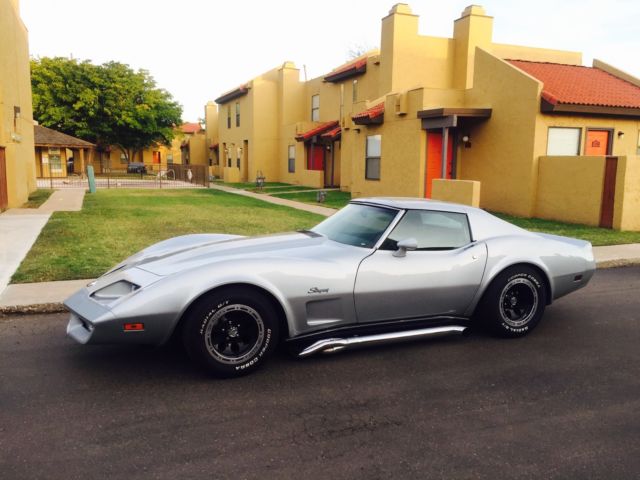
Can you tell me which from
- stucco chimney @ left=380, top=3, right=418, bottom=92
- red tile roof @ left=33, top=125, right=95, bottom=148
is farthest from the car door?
red tile roof @ left=33, top=125, right=95, bottom=148

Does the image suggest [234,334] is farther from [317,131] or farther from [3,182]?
[317,131]

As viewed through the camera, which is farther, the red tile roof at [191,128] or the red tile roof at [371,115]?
the red tile roof at [191,128]

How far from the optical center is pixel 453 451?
3.22m

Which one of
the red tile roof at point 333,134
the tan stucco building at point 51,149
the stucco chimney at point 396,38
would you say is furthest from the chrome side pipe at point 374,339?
the tan stucco building at point 51,149

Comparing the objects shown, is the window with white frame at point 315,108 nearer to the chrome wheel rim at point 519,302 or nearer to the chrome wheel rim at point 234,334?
the chrome wheel rim at point 519,302

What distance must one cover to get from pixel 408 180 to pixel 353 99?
10.5 meters

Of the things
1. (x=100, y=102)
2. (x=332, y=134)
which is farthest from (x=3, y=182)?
(x=100, y=102)

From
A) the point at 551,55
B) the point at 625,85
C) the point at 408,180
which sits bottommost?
the point at 408,180

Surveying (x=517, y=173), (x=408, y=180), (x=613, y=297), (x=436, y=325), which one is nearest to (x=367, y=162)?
(x=408, y=180)

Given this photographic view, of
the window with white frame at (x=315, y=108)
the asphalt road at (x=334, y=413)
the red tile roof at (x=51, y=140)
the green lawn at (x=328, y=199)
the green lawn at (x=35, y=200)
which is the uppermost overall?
the window with white frame at (x=315, y=108)

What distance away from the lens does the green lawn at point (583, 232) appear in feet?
36.8

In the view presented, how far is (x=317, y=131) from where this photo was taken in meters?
30.1

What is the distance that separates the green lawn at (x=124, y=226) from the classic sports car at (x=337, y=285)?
3.46 metres

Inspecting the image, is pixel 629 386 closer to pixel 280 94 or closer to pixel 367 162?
pixel 367 162
